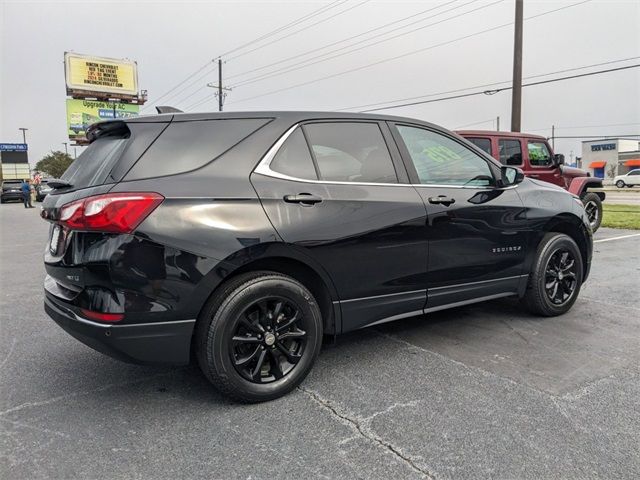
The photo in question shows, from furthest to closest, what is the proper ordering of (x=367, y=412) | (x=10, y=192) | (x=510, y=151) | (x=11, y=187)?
(x=11, y=187), (x=10, y=192), (x=510, y=151), (x=367, y=412)

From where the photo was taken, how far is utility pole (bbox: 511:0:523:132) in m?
15.5

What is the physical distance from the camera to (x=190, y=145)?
2842 millimetres

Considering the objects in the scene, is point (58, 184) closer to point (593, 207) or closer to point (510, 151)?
point (510, 151)

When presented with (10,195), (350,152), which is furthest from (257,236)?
(10,195)

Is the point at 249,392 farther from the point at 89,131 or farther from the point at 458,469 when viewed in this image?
the point at 89,131

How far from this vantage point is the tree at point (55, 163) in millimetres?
75750

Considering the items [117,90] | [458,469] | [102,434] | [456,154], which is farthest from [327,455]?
[117,90]

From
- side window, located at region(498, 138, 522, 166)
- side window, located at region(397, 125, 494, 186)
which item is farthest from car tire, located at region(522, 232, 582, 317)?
side window, located at region(498, 138, 522, 166)

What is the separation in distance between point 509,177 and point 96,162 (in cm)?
320

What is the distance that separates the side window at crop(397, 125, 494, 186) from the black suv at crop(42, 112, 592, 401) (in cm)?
2

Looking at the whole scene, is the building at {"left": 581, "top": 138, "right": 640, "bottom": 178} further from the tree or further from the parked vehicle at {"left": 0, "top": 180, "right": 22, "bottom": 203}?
the tree

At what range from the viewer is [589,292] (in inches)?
210

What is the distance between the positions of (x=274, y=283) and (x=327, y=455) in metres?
0.98

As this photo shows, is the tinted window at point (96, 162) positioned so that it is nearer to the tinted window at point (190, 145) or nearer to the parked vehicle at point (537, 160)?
the tinted window at point (190, 145)
